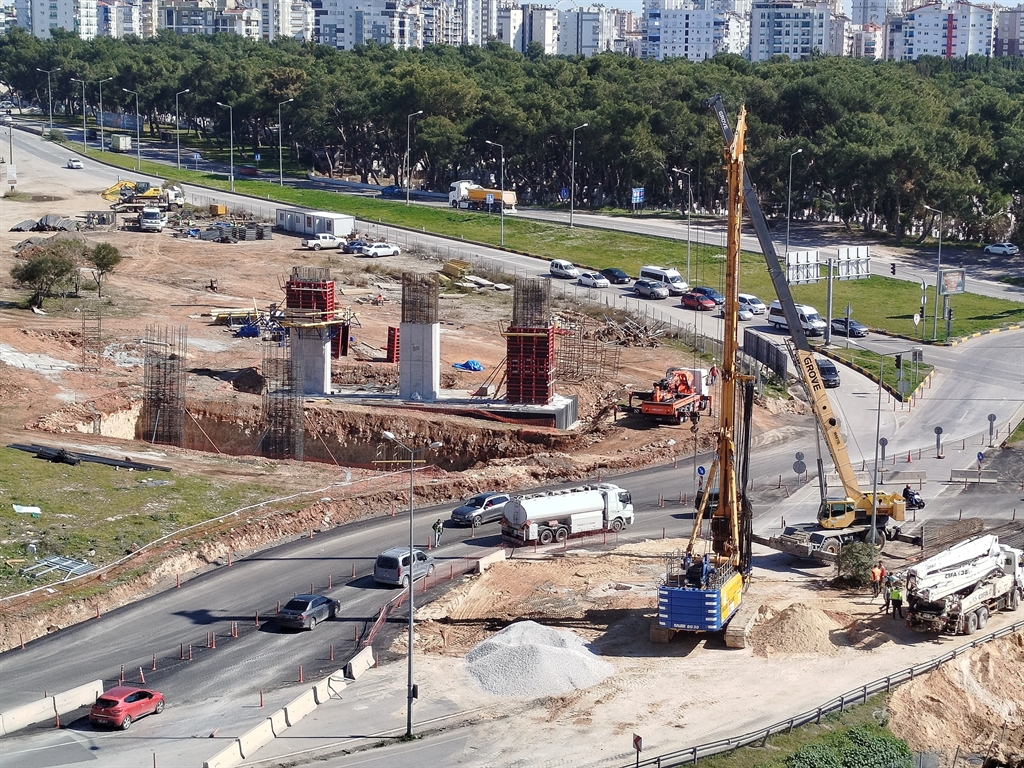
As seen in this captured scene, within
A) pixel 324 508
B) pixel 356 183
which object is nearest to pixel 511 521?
pixel 324 508

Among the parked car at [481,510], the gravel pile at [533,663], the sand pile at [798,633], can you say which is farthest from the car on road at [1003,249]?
the gravel pile at [533,663]

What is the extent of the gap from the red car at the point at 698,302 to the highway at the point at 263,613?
22.4 m

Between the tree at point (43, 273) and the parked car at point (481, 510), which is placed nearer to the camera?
the parked car at point (481, 510)

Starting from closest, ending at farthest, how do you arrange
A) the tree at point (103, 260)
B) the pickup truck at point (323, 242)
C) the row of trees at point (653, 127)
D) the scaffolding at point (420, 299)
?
the scaffolding at point (420, 299)
the tree at point (103, 260)
the pickup truck at point (323, 242)
the row of trees at point (653, 127)

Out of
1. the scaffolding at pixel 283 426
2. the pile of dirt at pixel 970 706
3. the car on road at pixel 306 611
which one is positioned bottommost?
the pile of dirt at pixel 970 706

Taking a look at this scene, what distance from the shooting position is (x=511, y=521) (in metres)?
50.4

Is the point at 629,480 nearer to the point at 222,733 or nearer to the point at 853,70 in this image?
the point at 222,733

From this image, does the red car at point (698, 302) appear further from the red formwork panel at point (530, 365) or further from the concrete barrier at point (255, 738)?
the concrete barrier at point (255, 738)

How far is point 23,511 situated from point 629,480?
23.2 m

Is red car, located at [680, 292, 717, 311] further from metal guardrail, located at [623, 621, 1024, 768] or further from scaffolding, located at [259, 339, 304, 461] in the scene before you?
metal guardrail, located at [623, 621, 1024, 768]

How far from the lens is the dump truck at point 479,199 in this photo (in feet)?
418

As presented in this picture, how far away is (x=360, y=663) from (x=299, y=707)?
3067mm

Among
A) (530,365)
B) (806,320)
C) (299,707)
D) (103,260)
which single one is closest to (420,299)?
(530,365)

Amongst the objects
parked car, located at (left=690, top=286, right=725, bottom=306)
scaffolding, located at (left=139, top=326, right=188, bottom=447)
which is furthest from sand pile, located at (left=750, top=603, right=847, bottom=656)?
parked car, located at (left=690, top=286, right=725, bottom=306)
